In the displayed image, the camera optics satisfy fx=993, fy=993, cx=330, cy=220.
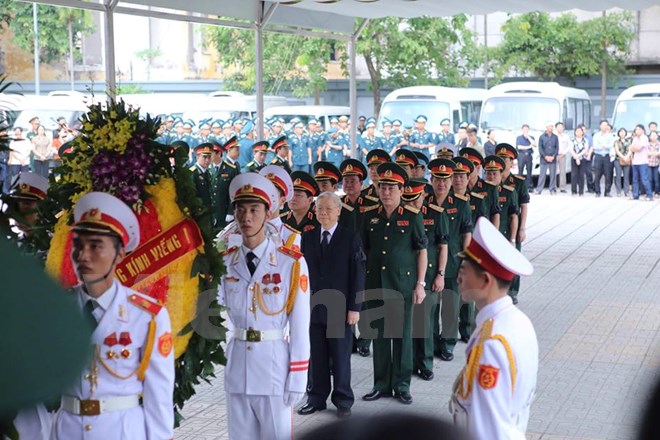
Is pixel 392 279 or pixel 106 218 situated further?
pixel 392 279

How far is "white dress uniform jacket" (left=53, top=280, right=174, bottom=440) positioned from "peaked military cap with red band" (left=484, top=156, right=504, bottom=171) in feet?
24.7

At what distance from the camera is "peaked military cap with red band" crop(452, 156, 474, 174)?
31.0 ft

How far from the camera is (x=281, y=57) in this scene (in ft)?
102

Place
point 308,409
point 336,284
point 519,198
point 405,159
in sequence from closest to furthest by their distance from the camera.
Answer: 1. point 336,284
2. point 308,409
3. point 405,159
4. point 519,198

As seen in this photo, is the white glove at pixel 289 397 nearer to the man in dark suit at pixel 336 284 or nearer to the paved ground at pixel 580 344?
the paved ground at pixel 580 344

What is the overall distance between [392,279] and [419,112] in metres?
22.3

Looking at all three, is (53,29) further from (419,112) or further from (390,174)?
(390,174)

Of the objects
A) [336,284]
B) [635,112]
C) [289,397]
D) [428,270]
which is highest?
[635,112]

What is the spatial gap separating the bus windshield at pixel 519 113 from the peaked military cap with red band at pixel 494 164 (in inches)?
698

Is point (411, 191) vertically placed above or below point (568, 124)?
below

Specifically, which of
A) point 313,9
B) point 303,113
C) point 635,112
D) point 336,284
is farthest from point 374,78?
point 336,284

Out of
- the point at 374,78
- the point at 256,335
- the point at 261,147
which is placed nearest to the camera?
the point at 256,335

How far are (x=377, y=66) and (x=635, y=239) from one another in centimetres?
1826

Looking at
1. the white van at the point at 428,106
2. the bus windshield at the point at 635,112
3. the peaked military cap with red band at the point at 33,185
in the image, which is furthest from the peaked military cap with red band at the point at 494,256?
the bus windshield at the point at 635,112
